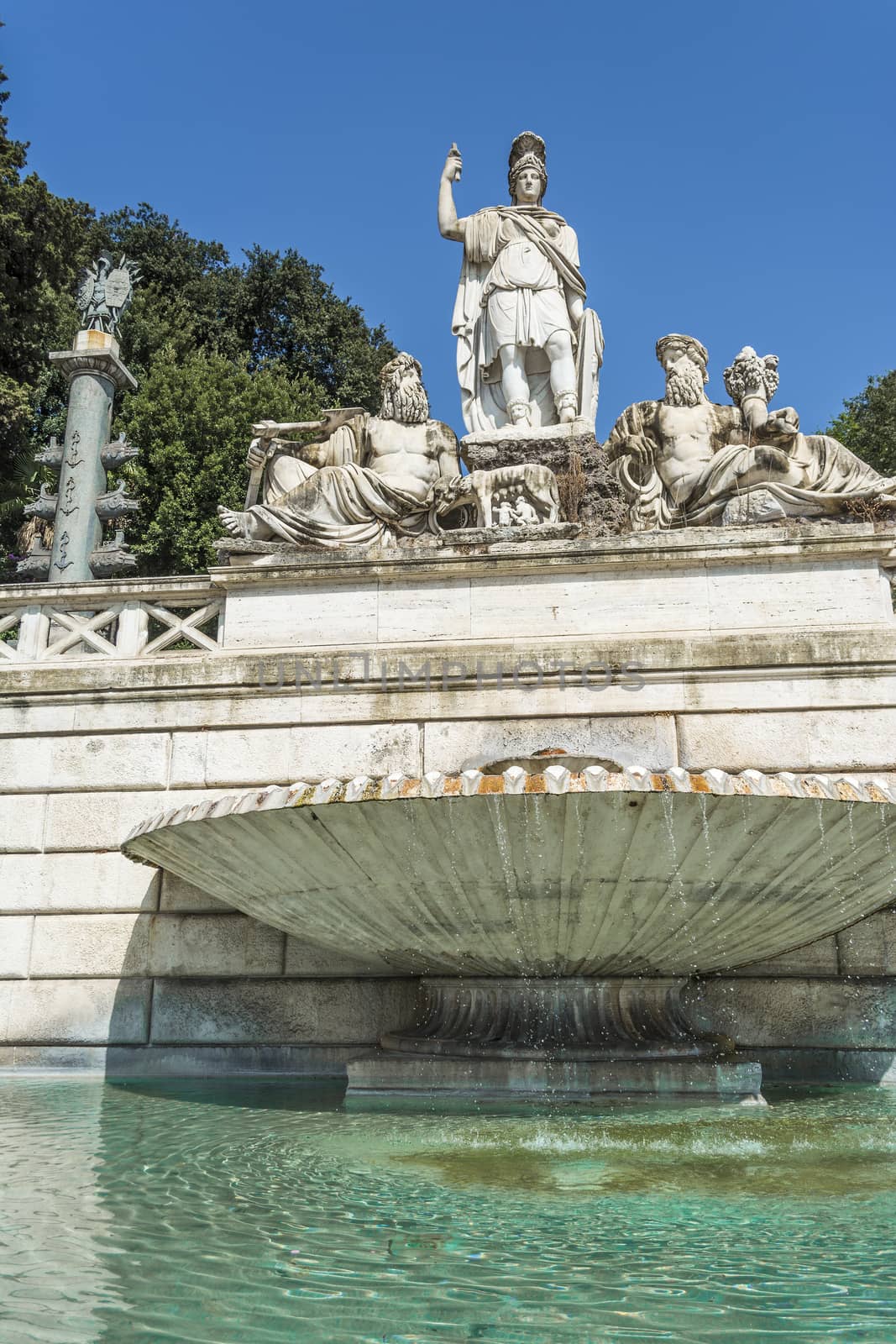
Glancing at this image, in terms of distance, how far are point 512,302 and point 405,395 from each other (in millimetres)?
1849

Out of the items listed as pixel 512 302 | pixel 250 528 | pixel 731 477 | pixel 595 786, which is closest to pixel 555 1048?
pixel 595 786

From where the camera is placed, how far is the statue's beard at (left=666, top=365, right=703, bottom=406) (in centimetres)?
1052

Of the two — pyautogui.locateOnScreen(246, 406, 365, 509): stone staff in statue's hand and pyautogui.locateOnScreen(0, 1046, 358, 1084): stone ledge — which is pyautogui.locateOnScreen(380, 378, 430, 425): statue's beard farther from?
pyautogui.locateOnScreen(0, 1046, 358, 1084): stone ledge

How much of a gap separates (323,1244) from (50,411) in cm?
3087

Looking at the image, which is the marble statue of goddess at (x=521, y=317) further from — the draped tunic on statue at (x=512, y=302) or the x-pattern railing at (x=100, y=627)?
the x-pattern railing at (x=100, y=627)

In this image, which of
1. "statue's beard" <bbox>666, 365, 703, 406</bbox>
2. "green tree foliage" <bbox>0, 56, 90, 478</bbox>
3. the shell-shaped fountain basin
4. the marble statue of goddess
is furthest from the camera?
"green tree foliage" <bbox>0, 56, 90, 478</bbox>

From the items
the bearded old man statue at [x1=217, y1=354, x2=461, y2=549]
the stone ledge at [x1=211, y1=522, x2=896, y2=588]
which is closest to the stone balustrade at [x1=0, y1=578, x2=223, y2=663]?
the stone ledge at [x1=211, y1=522, x2=896, y2=588]

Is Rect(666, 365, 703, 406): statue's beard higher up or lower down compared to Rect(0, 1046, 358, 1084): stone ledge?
higher up

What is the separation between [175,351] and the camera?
104ft

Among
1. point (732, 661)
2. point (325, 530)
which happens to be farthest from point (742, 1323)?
point (325, 530)

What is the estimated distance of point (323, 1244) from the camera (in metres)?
3.59

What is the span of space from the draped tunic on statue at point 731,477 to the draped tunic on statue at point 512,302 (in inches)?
62.6

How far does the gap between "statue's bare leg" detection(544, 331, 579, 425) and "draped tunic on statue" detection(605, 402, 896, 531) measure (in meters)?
1.08

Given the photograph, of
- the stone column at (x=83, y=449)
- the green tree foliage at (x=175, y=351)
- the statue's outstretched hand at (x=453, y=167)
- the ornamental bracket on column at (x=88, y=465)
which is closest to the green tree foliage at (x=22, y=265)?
the green tree foliage at (x=175, y=351)
